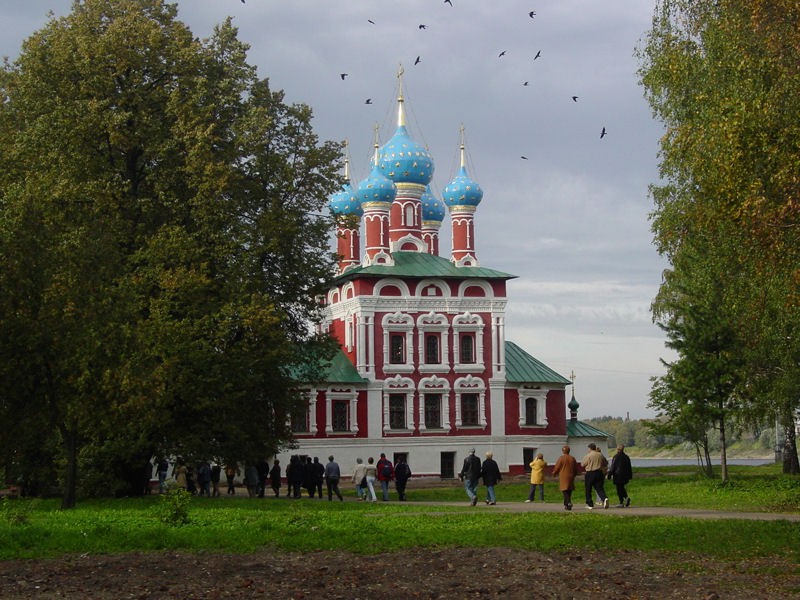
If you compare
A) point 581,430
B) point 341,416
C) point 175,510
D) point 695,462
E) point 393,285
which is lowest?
point 175,510

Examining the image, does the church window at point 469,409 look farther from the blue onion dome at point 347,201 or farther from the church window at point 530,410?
the blue onion dome at point 347,201

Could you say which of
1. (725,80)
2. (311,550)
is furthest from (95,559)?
(725,80)

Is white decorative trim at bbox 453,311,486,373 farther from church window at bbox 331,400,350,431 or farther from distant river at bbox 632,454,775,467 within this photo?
distant river at bbox 632,454,775,467

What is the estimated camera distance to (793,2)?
17.7m

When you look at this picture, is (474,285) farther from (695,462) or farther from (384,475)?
(695,462)

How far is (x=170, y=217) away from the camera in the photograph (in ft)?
98.7

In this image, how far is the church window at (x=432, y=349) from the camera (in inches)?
2085

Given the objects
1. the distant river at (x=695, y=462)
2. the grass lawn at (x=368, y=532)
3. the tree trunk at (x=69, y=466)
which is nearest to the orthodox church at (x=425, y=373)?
the distant river at (x=695, y=462)

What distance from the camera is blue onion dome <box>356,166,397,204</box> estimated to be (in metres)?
53.8

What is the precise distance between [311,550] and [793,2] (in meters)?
11.1

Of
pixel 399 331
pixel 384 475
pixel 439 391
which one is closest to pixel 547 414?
pixel 439 391

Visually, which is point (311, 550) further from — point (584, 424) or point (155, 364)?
point (584, 424)

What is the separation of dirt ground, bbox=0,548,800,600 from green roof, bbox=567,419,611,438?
1647 inches

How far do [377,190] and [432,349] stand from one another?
7.94 metres
